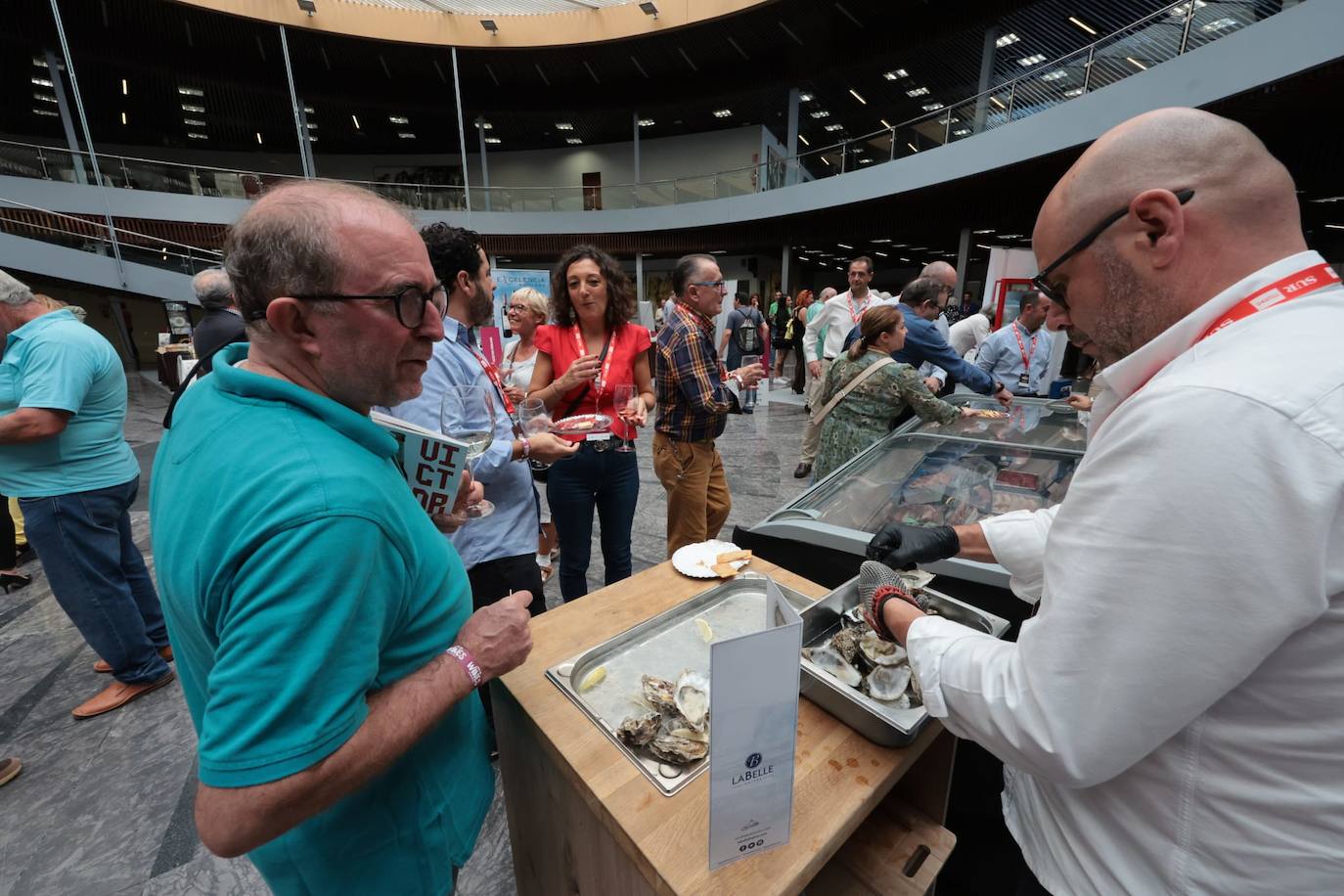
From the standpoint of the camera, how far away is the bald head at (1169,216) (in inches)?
30.0

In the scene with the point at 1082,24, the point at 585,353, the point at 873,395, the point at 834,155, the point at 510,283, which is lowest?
the point at 873,395

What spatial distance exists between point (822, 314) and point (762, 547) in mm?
4862

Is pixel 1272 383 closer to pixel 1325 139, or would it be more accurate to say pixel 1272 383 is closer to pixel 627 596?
pixel 627 596

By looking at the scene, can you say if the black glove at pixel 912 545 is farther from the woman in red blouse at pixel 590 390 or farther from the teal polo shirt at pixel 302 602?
the woman in red blouse at pixel 590 390

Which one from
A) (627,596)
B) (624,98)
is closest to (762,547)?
(627,596)

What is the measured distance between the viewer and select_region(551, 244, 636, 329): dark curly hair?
2.50 m

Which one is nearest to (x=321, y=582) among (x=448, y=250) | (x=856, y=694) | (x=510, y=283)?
(x=856, y=694)

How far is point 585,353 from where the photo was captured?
252 centimetres

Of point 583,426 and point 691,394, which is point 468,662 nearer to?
point 583,426

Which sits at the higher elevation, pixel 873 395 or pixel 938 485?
pixel 873 395

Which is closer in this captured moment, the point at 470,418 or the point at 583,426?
the point at 470,418

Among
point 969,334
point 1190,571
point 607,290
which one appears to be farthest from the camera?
point 969,334

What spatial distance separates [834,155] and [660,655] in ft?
45.7

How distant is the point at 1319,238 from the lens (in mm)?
11594
